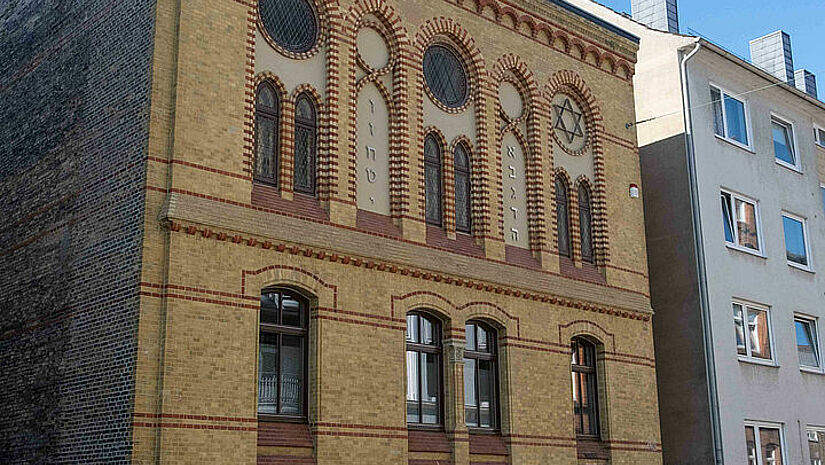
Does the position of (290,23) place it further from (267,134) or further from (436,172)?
(436,172)

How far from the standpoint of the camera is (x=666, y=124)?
1042 inches

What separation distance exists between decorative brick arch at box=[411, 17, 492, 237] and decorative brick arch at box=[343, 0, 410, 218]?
315 millimetres

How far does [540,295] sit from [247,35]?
25.3 feet

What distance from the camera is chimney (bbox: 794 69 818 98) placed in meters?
37.2

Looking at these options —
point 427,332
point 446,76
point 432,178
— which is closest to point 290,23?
point 446,76

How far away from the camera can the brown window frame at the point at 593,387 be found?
833 inches

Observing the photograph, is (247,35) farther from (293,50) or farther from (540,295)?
(540,295)

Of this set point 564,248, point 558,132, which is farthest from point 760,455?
point 558,132

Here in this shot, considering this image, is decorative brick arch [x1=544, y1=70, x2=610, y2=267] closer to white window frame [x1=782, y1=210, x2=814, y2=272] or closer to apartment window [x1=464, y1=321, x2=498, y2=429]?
apartment window [x1=464, y1=321, x2=498, y2=429]

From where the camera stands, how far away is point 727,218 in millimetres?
26531

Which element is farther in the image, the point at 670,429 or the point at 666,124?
the point at 666,124

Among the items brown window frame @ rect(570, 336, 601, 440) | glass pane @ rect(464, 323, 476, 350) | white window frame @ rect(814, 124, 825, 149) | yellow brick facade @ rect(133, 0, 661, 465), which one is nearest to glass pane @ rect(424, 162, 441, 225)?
yellow brick facade @ rect(133, 0, 661, 465)

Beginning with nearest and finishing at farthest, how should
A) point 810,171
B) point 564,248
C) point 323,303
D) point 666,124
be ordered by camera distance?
point 323,303, point 564,248, point 666,124, point 810,171

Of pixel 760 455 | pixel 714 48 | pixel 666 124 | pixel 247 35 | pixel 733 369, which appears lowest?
pixel 760 455
